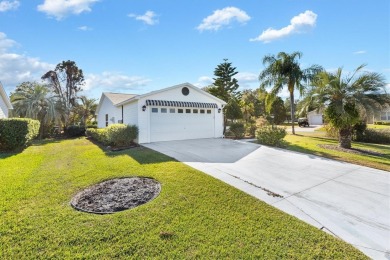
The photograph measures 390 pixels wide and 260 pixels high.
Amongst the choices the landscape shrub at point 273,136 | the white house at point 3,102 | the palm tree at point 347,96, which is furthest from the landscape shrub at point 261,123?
the white house at point 3,102

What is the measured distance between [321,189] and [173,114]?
35.1 feet

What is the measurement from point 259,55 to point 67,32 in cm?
1755

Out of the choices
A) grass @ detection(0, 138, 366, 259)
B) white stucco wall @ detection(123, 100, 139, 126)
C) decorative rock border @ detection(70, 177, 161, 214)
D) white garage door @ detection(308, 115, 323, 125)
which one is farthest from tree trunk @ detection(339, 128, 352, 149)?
white garage door @ detection(308, 115, 323, 125)

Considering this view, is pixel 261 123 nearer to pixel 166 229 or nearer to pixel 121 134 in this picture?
pixel 121 134

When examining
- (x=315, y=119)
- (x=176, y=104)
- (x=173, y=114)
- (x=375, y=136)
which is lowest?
(x=375, y=136)

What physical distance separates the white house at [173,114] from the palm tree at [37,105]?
26.5 ft

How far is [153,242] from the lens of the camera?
3.17m

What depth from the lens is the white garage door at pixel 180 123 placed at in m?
13.7

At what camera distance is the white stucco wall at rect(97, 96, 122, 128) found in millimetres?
17047

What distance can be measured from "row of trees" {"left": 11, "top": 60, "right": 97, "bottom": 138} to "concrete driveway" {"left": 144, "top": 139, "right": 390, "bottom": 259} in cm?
1838

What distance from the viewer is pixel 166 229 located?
3494 millimetres

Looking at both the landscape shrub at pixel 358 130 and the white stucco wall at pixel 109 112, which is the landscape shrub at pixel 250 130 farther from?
the white stucco wall at pixel 109 112

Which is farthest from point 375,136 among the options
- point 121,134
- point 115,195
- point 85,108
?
point 85,108

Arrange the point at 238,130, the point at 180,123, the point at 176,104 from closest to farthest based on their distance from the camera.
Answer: the point at 176,104 → the point at 180,123 → the point at 238,130
